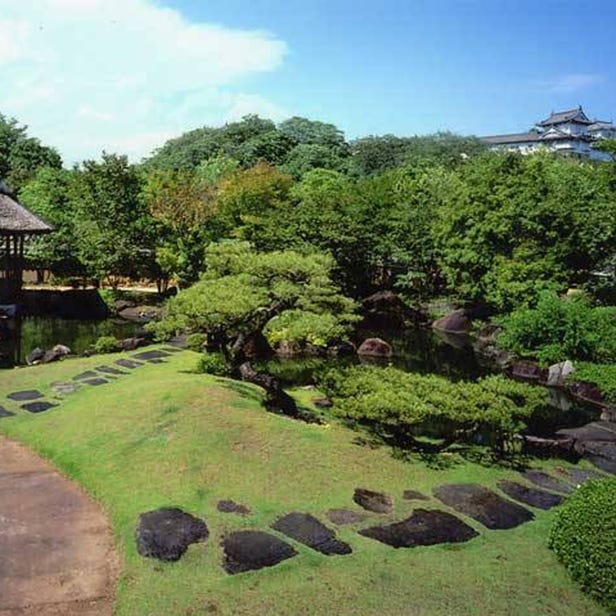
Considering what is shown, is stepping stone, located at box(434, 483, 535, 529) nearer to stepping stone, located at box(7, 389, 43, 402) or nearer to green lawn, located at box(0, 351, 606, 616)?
green lawn, located at box(0, 351, 606, 616)

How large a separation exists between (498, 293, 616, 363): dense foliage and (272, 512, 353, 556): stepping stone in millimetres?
16824

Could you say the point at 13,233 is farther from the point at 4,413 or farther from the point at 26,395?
the point at 4,413

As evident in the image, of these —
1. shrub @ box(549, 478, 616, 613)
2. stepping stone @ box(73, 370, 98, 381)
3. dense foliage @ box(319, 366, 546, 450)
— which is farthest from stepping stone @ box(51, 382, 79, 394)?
shrub @ box(549, 478, 616, 613)

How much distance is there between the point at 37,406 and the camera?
15.9 metres

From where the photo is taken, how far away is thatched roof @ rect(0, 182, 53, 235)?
31.2m

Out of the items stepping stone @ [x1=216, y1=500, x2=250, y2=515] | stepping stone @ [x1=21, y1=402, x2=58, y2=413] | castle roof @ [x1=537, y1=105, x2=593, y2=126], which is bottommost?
stepping stone @ [x1=216, y1=500, x2=250, y2=515]

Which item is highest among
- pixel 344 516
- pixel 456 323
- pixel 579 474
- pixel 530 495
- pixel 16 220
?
pixel 16 220

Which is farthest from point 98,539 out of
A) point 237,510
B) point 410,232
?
point 410,232

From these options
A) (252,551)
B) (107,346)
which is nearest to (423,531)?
(252,551)

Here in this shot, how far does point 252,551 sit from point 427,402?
5.13 metres

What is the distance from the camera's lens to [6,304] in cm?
3303

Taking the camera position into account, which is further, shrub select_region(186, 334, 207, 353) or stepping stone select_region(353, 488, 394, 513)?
shrub select_region(186, 334, 207, 353)

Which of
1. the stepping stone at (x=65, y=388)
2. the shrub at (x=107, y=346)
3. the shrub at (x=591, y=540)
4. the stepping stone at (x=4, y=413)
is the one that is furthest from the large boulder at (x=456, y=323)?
the shrub at (x=591, y=540)

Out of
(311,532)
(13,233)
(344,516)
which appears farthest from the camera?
(13,233)
